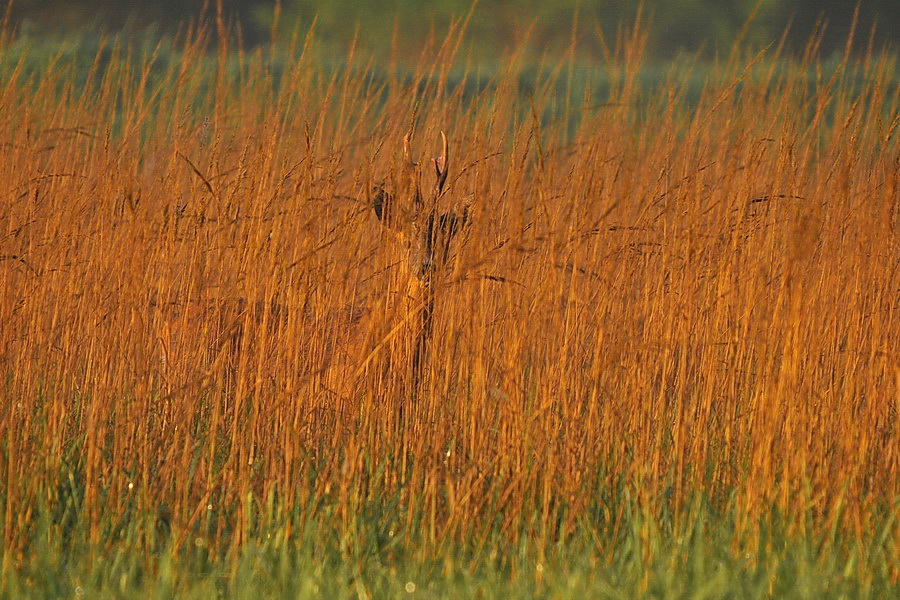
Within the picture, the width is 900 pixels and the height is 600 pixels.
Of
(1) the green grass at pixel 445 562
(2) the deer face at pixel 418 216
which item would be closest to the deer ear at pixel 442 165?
(2) the deer face at pixel 418 216

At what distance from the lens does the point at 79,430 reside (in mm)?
2814

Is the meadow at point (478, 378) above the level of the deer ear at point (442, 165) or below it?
below

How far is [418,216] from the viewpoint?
2848 millimetres

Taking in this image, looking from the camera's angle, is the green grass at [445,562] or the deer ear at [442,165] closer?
the green grass at [445,562]

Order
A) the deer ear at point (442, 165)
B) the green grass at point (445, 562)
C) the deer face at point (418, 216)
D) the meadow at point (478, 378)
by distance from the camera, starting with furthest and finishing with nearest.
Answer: the deer ear at point (442, 165)
the deer face at point (418, 216)
the meadow at point (478, 378)
the green grass at point (445, 562)

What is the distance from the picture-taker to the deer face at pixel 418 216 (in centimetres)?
259

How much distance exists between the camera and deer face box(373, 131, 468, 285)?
8.51 feet

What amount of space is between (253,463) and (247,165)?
0.80m

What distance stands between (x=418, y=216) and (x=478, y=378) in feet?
1.67

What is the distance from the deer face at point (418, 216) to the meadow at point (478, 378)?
0.16ft

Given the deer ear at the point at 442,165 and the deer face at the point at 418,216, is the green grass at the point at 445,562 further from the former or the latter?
the deer ear at the point at 442,165

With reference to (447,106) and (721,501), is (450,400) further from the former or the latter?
(447,106)

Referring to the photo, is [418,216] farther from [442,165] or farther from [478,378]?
[478,378]

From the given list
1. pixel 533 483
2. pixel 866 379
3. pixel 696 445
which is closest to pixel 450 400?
pixel 533 483
